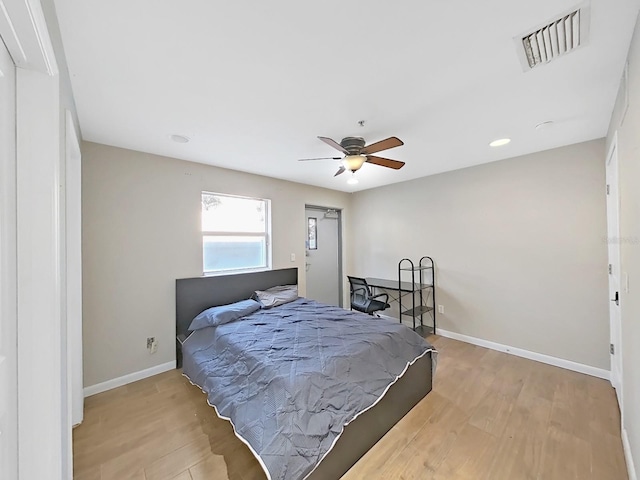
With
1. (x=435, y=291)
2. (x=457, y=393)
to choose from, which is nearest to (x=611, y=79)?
(x=457, y=393)

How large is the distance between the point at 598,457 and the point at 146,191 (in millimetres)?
4385

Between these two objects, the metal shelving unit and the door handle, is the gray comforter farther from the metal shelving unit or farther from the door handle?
the door handle

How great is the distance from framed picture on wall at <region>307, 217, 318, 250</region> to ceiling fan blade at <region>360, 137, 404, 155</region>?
245 cm

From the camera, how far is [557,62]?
1.49m

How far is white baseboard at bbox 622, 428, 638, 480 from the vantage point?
4.72ft

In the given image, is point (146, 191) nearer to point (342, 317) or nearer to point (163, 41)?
point (163, 41)

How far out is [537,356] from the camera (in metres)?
3.00

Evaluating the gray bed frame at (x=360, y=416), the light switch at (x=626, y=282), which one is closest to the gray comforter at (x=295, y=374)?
the gray bed frame at (x=360, y=416)

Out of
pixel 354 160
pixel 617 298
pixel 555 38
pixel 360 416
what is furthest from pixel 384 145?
pixel 617 298

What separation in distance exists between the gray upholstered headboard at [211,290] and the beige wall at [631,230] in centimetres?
343

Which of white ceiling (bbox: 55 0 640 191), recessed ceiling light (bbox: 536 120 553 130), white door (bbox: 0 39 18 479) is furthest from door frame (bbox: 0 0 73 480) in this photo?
recessed ceiling light (bbox: 536 120 553 130)

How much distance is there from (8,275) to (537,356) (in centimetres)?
438

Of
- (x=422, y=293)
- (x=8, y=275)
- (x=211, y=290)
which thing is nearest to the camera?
(x=8, y=275)

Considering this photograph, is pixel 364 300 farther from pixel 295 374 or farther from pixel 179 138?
pixel 179 138
